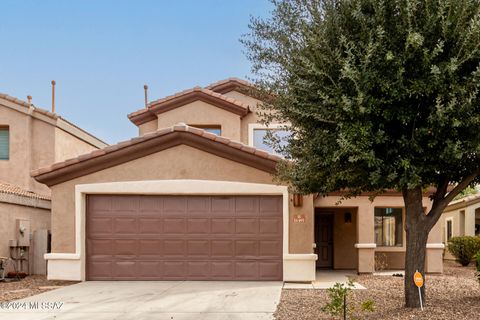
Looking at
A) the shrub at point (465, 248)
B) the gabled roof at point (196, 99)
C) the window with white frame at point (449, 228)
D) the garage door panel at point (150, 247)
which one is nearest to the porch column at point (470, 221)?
the window with white frame at point (449, 228)

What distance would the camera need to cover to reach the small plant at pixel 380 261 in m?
15.4

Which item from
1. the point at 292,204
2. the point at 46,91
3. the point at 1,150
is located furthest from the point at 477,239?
the point at 46,91

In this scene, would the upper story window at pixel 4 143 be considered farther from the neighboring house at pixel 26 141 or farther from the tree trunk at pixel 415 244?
the tree trunk at pixel 415 244

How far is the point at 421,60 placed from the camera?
7266 mm

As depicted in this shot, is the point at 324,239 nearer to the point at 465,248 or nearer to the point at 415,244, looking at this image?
the point at 465,248

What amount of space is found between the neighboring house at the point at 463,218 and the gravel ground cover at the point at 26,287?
54.7 ft

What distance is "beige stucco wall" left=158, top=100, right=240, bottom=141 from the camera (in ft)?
56.7

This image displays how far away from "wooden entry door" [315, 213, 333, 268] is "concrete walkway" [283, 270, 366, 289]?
1112 millimetres

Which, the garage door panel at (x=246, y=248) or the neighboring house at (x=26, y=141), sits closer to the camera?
the garage door panel at (x=246, y=248)

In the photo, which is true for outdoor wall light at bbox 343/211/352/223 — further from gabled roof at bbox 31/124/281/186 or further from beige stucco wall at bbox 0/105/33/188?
beige stucco wall at bbox 0/105/33/188

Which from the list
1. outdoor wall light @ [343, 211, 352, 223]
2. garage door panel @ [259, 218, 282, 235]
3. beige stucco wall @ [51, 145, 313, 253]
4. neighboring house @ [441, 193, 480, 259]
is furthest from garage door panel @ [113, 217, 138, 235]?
neighboring house @ [441, 193, 480, 259]

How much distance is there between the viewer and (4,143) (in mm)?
18781

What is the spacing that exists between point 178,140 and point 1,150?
9798mm

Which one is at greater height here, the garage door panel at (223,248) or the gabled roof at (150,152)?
the gabled roof at (150,152)
